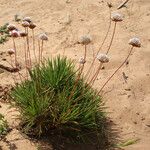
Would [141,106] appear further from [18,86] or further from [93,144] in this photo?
[18,86]

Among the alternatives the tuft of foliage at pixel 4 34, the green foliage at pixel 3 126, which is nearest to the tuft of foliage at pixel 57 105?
the green foliage at pixel 3 126

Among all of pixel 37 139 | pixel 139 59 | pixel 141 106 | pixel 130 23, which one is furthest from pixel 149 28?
pixel 37 139

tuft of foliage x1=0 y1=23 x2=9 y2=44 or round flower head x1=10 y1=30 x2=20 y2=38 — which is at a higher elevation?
round flower head x1=10 y1=30 x2=20 y2=38

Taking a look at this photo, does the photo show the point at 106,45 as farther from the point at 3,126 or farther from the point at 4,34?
the point at 3,126

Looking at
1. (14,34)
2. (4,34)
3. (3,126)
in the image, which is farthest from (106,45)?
(3,126)

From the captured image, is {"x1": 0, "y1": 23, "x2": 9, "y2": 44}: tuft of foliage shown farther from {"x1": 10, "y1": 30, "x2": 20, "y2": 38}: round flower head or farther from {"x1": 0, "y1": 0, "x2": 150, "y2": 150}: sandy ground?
{"x1": 10, "y1": 30, "x2": 20, "y2": 38}: round flower head

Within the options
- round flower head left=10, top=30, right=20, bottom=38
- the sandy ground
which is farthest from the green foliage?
round flower head left=10, top=30, right=20, bottom=38
